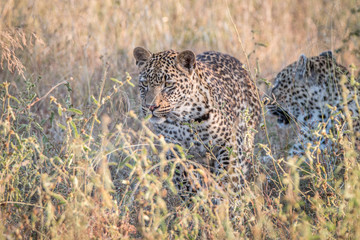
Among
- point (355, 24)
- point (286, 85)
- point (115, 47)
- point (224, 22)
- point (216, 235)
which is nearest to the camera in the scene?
point (216, 235)

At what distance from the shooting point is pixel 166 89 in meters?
5.33

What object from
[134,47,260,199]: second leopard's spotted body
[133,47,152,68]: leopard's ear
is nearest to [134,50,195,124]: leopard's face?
[134,47,260,199]: second leopard's spotted body

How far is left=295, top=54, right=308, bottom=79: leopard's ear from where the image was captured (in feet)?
22.1

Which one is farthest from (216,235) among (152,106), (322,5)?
(322,5)

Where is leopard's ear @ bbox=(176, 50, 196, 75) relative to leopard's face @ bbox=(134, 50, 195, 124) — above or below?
above

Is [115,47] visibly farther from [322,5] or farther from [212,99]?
[322,5]

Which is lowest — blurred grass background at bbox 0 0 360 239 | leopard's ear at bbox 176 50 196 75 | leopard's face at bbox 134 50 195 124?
blurred grass background at bbox 0 0 360 239

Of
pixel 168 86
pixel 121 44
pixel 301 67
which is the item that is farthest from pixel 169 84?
pixel 121 44

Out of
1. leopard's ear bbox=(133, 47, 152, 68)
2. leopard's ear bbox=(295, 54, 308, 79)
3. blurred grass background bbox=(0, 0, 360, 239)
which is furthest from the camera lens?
leopard's ear bbox=(295, 54, 308, 79)

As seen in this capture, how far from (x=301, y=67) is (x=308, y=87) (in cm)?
29

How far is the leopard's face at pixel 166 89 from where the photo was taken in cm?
528

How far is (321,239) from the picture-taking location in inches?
137

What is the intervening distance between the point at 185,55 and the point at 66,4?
4.96m

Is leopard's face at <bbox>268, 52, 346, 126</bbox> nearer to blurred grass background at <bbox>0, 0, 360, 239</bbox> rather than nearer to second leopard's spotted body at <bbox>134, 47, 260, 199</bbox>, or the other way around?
blurred grass background at <bbox>0, 0, 360, 239</bbox>
